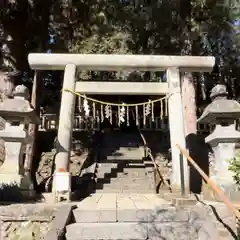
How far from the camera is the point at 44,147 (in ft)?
49.9

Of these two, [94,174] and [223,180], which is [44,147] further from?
[223,180]

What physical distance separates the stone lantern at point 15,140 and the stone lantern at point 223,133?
4328 mm

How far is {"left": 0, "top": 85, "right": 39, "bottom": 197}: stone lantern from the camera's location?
7.02 m

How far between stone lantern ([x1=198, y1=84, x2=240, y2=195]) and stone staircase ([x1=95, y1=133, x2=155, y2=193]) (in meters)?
3.23

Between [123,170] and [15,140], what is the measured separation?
15.7 feet

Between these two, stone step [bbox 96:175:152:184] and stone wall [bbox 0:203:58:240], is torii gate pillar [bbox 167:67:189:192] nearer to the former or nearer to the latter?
stone step [bbox 96:175:152:184]

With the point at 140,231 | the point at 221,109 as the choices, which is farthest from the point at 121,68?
the point at 140,231

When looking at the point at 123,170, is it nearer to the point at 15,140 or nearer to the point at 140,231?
the point at 15,140

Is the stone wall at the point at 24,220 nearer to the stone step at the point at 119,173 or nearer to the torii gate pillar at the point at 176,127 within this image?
the torii gate pillar at the point at 176,127

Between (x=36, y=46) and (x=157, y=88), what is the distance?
7.26 metres

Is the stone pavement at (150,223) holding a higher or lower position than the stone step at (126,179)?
lower

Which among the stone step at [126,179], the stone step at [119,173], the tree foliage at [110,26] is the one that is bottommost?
the stone step at [126,179]

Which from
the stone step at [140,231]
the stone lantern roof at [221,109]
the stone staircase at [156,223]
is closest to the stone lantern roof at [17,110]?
the stone staircase at [156,223]

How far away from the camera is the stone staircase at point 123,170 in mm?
9870
